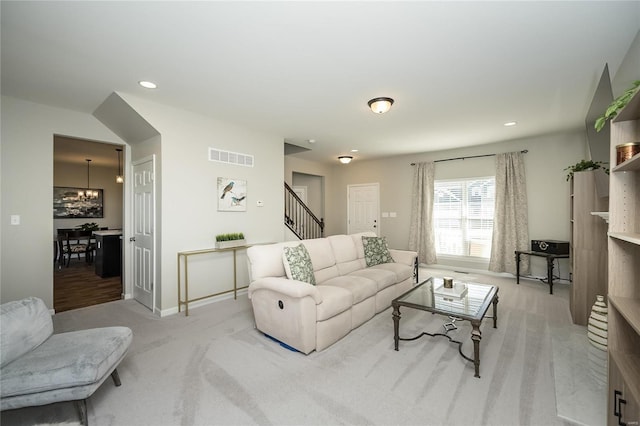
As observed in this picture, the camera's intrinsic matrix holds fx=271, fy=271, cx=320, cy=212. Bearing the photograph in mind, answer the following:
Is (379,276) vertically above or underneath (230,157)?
underneath

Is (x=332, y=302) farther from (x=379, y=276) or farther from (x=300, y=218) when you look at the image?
(x=300, y=218)

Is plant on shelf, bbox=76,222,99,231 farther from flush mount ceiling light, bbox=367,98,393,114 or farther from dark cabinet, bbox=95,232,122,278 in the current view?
flush mount ceiling light, bbox=367,98,393,114

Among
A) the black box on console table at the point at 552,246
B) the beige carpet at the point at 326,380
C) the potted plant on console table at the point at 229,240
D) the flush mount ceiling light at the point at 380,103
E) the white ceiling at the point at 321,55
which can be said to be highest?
the white ceiling at the point at 321,55

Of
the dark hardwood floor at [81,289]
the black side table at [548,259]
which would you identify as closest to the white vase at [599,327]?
the black side table at [548,259]

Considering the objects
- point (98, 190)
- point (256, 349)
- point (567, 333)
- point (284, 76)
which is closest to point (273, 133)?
point (284, 76)

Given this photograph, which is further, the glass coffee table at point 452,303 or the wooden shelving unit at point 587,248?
the wooden shelving unit at point 587,248

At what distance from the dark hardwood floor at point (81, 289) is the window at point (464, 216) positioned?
20.5 ft

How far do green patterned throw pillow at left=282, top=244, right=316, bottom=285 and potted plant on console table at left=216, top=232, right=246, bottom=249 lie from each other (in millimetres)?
1338

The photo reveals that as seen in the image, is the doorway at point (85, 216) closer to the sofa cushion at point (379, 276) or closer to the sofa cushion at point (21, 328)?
the sofa cushion at point (21, 328)

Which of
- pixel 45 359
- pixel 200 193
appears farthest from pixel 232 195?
pixel 45 359

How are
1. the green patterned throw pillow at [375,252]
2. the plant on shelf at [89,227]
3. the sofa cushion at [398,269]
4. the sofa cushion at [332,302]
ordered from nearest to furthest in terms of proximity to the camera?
the sofa cushion at [332,302]
the sofa cushion at [398,269]
the green patterned throw pillow at [375,252]
the plant on shelf at [89,227]

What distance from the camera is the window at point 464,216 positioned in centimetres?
555

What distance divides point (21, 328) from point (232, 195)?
2702mm

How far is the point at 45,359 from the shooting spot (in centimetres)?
165
